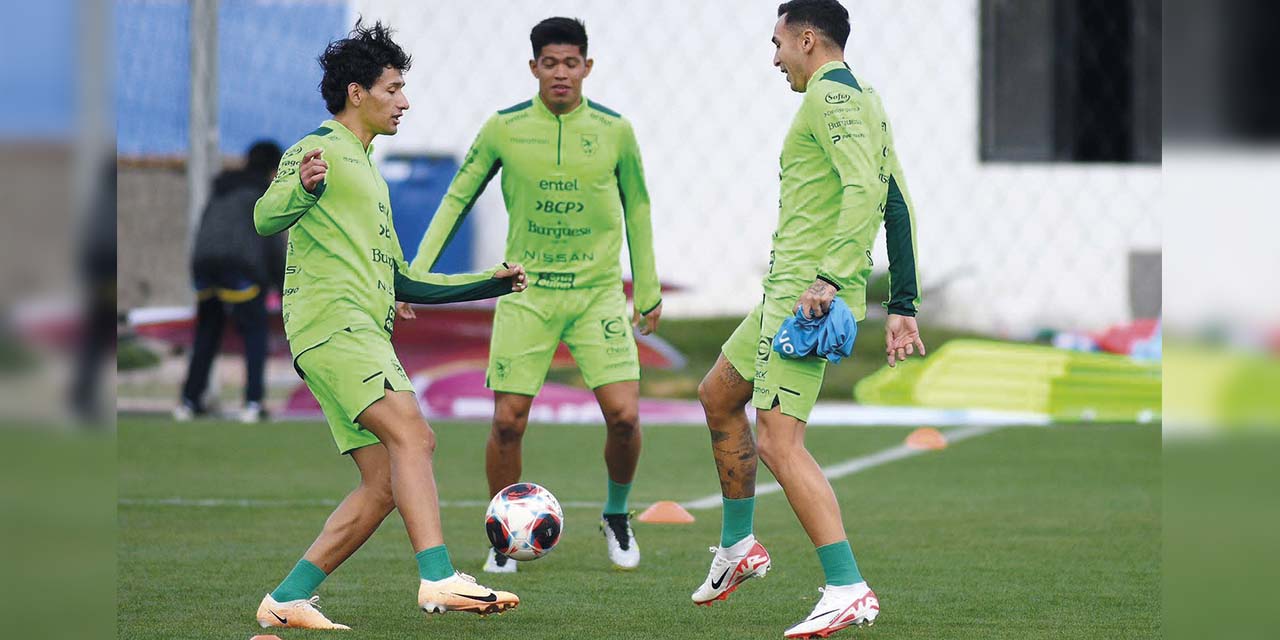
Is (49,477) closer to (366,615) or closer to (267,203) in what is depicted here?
(267,203)

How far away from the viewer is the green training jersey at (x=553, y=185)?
643 centimetres

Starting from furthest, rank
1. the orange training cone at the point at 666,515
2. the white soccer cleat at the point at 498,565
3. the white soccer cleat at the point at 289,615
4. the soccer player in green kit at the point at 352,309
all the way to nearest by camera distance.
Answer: the orange training cone at the point at 666,515
the white soccer cleat at the point at 498,565
the white soccer cleat at the point at 289,615
the soccer player in green kit at the point at 352,309

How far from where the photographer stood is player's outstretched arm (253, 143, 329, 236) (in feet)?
14.4

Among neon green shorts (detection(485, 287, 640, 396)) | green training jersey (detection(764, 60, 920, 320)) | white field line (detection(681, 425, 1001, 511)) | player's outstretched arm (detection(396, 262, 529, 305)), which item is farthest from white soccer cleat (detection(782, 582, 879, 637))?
white field line (detection(681, 425, 1001, 511))

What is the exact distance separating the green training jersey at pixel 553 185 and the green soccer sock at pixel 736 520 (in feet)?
4.99

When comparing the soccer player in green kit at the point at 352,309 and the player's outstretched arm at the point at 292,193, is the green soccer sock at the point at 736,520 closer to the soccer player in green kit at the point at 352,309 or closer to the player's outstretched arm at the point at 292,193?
the soccer player in green kit at the point at 352,309

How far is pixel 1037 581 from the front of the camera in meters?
5.71

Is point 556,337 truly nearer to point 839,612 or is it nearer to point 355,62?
point 355,62

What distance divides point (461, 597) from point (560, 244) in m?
2.43

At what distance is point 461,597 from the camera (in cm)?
424

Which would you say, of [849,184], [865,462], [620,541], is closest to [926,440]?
[865,462]

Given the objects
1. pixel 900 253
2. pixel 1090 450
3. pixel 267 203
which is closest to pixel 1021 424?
pixel 1090 450

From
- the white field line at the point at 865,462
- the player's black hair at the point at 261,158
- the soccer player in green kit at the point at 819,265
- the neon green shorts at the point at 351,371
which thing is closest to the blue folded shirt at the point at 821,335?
the soccer player in green kit at the point at 819,265

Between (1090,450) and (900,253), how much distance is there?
5.65 m
